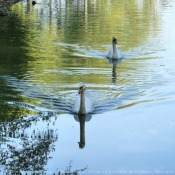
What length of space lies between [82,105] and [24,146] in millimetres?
2517

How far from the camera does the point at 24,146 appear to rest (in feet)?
37.6

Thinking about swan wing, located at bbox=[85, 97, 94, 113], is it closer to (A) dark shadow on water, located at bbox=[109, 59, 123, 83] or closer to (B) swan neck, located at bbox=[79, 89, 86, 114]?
(B) swan neck, located at bbox=[79, 89, 86, 114]

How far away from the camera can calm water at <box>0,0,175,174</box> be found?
1091 centimetres

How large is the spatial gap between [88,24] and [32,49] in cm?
1093

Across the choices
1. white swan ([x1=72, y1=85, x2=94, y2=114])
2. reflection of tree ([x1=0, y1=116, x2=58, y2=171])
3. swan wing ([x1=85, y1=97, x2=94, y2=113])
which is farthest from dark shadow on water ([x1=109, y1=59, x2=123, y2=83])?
reflection of tree ([x1=0, y1=116, x2=58, y2=171])

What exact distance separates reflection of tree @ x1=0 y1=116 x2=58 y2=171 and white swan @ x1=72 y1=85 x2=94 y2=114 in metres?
0.85

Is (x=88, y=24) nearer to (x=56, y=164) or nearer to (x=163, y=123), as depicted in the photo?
(x=163, y=123)

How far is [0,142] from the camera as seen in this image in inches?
461

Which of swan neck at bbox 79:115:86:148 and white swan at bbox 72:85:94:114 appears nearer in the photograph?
swan neck at bbox 79:115:86:148

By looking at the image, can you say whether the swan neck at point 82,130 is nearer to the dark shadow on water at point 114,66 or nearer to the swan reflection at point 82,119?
the swan reflection at point 82,119

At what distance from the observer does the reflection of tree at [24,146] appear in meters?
10.5

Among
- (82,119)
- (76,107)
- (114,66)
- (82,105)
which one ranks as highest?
(114,66)

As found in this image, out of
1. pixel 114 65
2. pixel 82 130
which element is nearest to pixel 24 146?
pixel 82 130

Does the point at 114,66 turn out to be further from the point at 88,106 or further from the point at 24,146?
the point at 24,146
